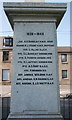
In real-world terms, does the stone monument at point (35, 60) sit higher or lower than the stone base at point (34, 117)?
higher

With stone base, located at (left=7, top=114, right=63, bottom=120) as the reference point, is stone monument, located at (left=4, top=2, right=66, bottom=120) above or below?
above

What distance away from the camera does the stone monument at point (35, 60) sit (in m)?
6.32

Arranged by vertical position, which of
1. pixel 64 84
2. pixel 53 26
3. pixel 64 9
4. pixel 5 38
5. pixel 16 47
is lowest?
pixel 64 84

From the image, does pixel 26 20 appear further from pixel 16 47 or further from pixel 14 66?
pixel 14 66

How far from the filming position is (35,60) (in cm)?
645

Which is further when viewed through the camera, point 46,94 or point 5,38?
A: point 5,38

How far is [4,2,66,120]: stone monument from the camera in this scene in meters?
6.32

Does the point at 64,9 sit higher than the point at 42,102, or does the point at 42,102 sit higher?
the point at 64,9

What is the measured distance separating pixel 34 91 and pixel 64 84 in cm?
3681

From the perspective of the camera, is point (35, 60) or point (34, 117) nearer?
point (34, 117)

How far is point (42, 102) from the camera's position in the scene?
6348 millimetres

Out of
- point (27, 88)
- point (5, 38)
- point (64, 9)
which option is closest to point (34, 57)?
point (27, 88)

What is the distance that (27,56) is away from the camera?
6.46 metres

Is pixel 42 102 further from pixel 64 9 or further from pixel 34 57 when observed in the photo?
pixel 64 9
